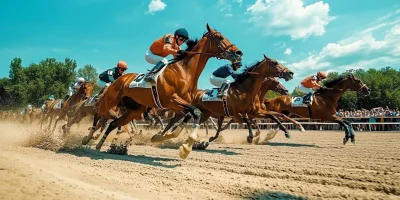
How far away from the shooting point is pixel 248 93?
10.5 meters

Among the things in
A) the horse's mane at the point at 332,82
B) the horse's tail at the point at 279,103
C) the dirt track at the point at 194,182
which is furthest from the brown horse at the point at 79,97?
the horse's mane at the point at 332,82

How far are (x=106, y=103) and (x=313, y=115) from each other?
893 cm

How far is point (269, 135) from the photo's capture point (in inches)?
504

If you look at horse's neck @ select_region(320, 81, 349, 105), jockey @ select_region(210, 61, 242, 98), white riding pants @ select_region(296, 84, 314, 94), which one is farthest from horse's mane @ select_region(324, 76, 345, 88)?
jockey @ select_region(210, 61, 242, 98)

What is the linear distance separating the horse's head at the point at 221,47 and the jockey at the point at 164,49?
625 mm

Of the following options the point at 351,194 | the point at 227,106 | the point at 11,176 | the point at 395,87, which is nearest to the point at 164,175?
the point at 11,176

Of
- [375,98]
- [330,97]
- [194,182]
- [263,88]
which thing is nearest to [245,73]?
[263,88]

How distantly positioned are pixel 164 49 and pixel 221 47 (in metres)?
1.40

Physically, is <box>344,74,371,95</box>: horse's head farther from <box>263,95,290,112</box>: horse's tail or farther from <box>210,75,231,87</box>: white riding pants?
<box>210,75,231,87</box>: white riding pants

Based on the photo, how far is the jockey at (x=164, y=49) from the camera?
24.0 feet

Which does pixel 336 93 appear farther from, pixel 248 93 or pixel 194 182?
pixel 194 182

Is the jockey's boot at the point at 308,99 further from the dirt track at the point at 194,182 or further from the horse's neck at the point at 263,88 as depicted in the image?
the dirt track at the point at 194,182

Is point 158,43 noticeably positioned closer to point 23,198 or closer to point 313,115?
point 23,198

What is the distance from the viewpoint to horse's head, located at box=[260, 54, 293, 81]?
10.8 meters
